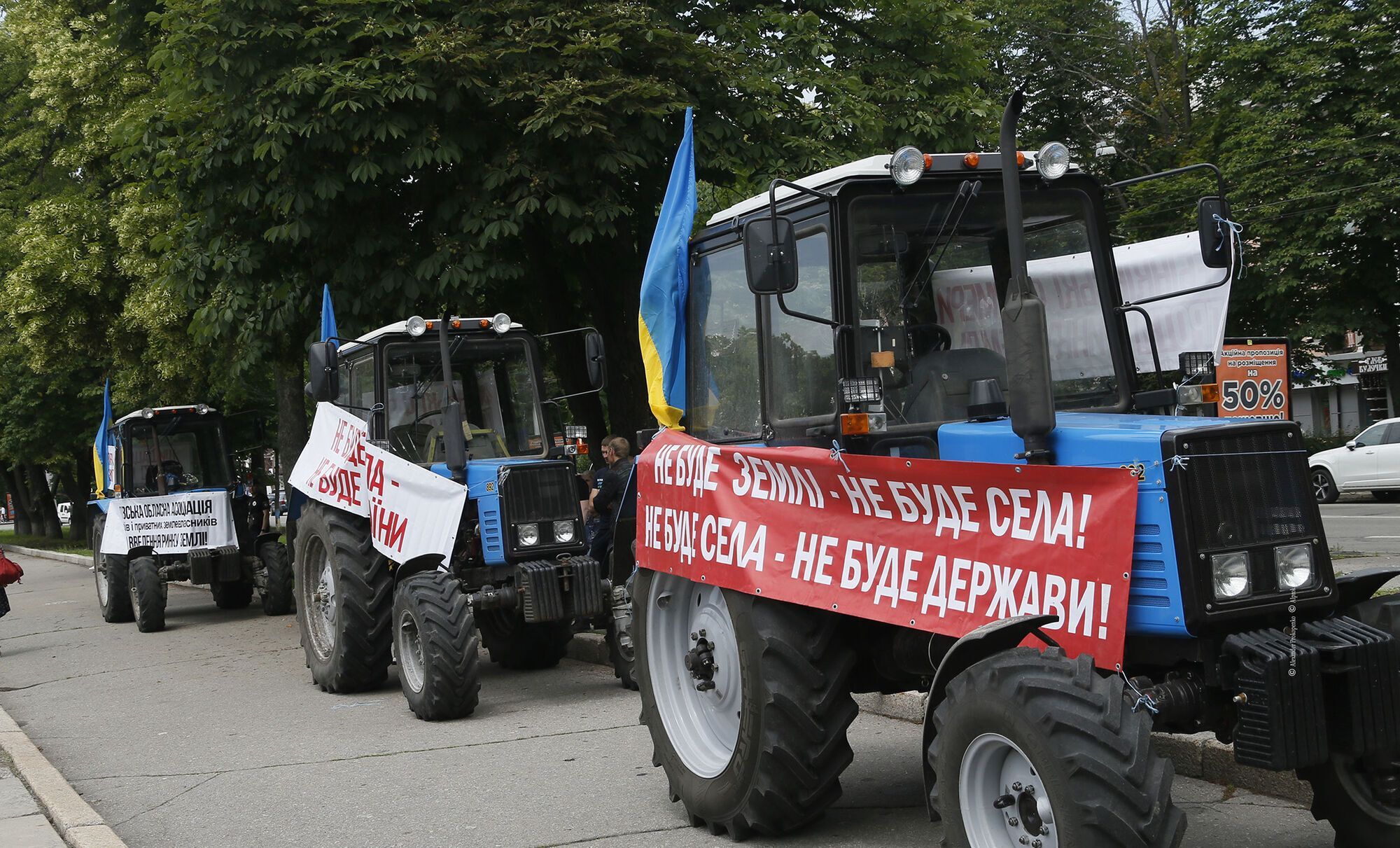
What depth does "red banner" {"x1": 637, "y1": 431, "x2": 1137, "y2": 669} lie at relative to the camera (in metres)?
4.36

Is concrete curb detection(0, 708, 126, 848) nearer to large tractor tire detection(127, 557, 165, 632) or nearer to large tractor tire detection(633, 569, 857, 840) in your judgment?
large tractor tire detection(633, 569, 857, 840)

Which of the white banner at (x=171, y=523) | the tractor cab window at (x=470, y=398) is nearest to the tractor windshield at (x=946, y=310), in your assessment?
the tractor cab window at (x=470, y=398)

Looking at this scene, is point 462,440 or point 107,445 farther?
point 107,445

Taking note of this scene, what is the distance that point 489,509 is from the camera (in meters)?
10.7

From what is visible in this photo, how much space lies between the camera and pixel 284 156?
13750 millimetres

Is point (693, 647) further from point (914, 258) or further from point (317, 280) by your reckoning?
point (317, 280)

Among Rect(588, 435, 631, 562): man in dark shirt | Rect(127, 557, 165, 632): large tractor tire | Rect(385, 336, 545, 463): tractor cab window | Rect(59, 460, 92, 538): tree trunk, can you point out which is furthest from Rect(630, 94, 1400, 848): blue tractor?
Rect(59, 460, 92, 538): tree trunk

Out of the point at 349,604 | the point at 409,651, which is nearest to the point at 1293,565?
the point at 409,651

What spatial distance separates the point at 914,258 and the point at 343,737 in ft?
18.8

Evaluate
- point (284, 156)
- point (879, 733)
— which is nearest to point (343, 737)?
point (879, 733)

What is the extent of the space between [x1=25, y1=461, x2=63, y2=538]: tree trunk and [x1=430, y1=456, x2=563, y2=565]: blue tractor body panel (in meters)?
41.9

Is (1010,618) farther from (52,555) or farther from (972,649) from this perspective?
(52,555)

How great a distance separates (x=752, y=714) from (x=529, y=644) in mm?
6555

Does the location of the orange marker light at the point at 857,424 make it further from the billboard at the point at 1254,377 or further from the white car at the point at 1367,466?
the white car at the point at 1367,466
